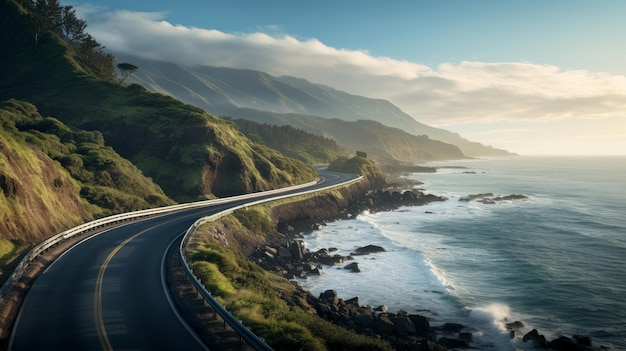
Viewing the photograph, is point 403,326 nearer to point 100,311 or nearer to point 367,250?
point 100,311

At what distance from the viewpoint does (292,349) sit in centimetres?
1497

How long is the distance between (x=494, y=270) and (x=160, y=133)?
192ft

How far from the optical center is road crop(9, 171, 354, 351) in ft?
47.9

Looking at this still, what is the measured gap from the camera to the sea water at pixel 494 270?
3017 cm

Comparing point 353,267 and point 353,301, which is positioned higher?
point 353,301

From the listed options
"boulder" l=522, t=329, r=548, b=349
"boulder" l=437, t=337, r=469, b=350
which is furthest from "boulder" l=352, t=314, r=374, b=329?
"boulder" l=522, t=329, r=548, b=349

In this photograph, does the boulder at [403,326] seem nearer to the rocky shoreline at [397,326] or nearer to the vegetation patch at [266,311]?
the rocky shoreline at [397,326]

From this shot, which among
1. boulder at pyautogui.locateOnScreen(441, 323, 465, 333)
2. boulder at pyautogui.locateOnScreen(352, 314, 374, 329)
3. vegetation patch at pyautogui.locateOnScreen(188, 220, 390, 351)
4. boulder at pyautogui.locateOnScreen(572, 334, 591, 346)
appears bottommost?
boulder at pyautogui.locateOnScreen(441, 323, 465, 333)

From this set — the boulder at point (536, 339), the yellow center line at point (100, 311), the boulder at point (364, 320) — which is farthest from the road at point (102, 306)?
the boulder at point (536, 339)

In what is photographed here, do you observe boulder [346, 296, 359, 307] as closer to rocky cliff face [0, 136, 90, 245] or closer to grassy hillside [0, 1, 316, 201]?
rocky cliff face [0, 136, 90, 245]

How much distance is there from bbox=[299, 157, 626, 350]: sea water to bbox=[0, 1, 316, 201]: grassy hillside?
19.9 metres

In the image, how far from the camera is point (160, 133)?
72312 millimetres

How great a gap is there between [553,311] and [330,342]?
23.8 metres

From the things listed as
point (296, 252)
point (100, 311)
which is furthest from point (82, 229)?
point (296, 252)
